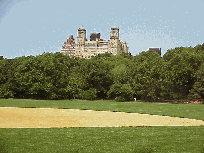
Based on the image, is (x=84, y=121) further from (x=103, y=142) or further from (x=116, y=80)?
(x=116, y=80)

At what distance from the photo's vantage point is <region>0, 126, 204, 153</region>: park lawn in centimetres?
859

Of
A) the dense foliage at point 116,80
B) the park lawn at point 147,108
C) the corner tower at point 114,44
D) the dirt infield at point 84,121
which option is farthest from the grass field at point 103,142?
the corner tower at point 114,44

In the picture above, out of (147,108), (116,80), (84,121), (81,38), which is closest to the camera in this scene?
(84,121)

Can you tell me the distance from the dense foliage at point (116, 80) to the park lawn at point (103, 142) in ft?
91.9

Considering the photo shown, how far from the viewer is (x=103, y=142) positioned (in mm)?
9594

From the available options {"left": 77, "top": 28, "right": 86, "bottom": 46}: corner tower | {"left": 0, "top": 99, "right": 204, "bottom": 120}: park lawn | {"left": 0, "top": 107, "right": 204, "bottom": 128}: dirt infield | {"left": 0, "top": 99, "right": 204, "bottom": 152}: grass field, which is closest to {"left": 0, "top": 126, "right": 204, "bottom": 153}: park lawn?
{"left": 0, "top": 99, "right": 204, "bottom": 152}: grass field

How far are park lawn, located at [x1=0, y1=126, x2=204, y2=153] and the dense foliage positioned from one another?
2802 cm

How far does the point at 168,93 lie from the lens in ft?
139

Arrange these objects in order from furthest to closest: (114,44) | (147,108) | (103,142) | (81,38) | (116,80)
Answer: (81,38), (114,44), (116,80), (147,108), (103,142)

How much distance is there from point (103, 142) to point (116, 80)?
35.9 m

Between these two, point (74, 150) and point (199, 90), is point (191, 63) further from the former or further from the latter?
point (74, 150)

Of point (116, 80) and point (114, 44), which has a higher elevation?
point (114, 44)

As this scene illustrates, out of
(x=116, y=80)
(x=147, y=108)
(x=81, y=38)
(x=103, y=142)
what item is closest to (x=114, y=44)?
(x=81, y=38)

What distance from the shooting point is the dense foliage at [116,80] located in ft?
130
